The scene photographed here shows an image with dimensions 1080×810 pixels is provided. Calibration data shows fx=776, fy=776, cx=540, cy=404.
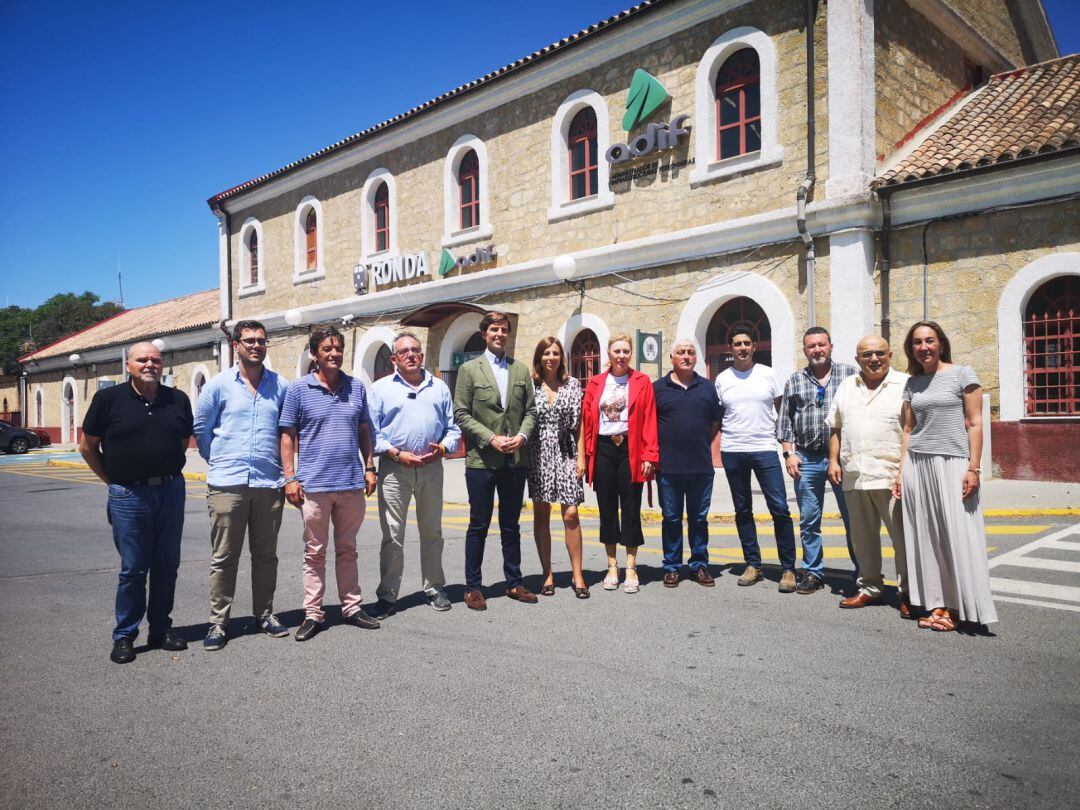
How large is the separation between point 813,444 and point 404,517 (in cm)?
311

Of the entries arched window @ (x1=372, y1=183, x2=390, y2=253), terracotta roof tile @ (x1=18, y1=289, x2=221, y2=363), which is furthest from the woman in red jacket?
terracotta roof tile @ (x1=18, y1=289, x2=221, y2=363)

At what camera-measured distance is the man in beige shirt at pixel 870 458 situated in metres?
5.25

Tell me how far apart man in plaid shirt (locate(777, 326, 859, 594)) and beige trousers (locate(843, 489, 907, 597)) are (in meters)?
0.36

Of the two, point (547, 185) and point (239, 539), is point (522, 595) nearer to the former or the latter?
point (239, 539)

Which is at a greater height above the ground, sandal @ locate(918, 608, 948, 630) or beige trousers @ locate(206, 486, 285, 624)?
beige trousers @ locate(206, 486, 285, 624)

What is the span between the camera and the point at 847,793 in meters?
2.81

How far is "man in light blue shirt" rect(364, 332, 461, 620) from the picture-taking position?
541 cm

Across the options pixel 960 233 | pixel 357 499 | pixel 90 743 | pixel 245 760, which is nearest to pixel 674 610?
pixel 357 499

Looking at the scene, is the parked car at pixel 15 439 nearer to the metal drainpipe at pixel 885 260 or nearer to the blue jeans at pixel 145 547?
the blue jeans at pixel 145 547

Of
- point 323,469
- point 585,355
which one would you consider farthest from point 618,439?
point 585,355

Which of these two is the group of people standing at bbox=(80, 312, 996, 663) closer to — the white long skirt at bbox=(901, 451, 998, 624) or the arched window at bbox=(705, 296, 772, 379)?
the white long skirt at bbox=(901, 451, 998, 624)

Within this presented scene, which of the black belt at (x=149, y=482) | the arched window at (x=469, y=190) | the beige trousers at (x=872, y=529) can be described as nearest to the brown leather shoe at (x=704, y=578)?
the beige trousers at (x=872, y=529)

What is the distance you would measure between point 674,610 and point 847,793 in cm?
254

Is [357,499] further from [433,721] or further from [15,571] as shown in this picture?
[15,571]
